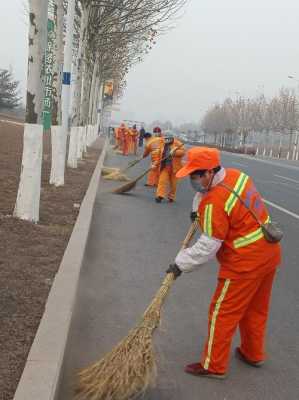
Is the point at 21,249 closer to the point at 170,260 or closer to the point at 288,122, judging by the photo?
the point at 170,260

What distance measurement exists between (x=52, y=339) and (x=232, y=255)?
1.29 metres

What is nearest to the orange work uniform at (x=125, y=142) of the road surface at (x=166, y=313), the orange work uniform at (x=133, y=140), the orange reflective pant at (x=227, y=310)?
the orange work uniform at (x=133, y=140)

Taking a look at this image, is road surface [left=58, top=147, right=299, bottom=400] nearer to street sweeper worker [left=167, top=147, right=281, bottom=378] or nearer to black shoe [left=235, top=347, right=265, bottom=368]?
A: black shoe [left=235, top=347, right=265, bottom=368]

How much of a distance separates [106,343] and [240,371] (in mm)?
998

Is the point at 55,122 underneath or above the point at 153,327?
above

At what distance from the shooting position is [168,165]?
478 inches

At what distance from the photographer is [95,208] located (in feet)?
35.8

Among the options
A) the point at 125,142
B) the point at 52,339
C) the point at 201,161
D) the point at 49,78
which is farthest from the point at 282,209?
the point at 125,142

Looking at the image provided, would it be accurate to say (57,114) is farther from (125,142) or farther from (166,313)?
(125,142)

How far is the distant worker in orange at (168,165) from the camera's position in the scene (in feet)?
39.4

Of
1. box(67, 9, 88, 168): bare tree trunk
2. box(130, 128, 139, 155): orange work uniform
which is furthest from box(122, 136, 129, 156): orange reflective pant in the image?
box(67, 9, 88, 168): bare tree trunk

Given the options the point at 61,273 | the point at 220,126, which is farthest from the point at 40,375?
the point at 220,126

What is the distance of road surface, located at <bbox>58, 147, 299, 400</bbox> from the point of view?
380cm

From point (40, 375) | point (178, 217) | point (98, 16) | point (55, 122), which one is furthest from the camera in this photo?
point (98, 16)
